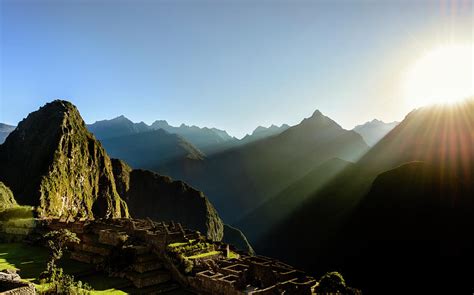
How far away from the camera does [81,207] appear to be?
13800cm

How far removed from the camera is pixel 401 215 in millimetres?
130250

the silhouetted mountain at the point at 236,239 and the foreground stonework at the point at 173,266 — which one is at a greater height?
the foreground stonework at the point at 173,266

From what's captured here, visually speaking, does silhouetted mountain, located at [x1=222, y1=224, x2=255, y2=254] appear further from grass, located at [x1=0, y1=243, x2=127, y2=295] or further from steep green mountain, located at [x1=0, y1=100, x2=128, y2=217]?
grass, located at [x1=0, y1=243, x2=127, y2=295]

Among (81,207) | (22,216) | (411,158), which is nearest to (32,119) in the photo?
(81,207)

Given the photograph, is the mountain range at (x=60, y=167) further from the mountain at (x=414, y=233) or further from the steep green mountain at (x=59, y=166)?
the mountain at (x=414, y=233)

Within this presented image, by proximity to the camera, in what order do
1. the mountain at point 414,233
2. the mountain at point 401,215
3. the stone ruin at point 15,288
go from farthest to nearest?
the mountain at point 401,215 < the mountain at point 414,233 < the stone ruin at point 15,288

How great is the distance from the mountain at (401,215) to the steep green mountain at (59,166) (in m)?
80.2

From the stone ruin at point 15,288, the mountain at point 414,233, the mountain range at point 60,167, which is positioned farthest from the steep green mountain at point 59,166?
the mountain at point 414,233

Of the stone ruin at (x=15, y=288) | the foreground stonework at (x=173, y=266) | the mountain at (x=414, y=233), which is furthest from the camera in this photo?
the mountain at (x=414, y=233)

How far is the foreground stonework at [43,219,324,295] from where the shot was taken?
39.2 m

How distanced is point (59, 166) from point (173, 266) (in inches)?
4221

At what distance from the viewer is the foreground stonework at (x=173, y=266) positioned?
39.2 meters

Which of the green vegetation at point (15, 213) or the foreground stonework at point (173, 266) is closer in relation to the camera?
the foreground stonework at point (173, 266)

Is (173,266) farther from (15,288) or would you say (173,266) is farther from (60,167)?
(60,167)
